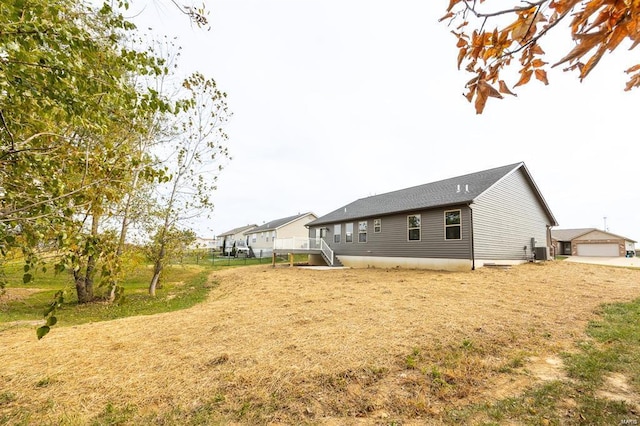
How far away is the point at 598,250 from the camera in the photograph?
3269cm

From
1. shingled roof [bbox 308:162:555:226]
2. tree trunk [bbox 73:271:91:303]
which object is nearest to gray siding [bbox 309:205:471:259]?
shingled roof [bbox 308:162:555:226]

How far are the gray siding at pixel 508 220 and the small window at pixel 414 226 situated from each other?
3.08 m

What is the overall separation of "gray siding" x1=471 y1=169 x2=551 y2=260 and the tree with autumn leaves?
12994 mm

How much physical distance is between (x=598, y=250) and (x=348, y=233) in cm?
3253

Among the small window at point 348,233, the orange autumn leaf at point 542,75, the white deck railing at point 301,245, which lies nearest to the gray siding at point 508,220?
the small window at point 348,233

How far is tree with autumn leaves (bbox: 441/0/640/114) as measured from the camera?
1.26 metres

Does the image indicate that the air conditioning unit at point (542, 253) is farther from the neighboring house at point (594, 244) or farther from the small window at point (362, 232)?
the neighboring house at point (594, 244)

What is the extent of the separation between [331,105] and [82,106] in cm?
1478

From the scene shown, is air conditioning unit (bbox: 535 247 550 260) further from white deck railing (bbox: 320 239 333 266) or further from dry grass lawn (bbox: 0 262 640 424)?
white deck railing (bbox: 320 239 333 266)

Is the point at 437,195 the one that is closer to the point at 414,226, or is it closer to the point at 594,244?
the point at 414,226

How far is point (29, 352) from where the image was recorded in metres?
4.89

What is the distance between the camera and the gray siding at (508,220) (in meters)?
13.7

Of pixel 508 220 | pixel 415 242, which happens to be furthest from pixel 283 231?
pixel 508 220

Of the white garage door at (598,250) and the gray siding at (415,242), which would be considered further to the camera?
the white garage door at (598,250)
